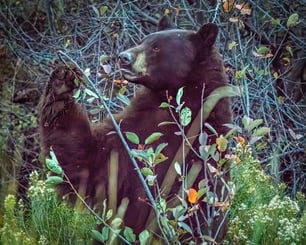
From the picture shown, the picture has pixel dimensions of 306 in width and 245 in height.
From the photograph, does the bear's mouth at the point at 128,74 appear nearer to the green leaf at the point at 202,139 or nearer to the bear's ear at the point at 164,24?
the bear's ear at the point at 164,24

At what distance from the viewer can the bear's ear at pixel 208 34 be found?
445 centimetres

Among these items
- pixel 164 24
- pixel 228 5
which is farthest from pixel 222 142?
pixel 228 5

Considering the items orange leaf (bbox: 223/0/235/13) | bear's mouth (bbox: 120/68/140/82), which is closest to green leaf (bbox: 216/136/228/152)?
bear's mouth (bbox: 120/68/140/82)

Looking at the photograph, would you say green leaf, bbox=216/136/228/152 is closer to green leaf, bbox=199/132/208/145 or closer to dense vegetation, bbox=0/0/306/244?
green leaf, bbox=199/132/208/145

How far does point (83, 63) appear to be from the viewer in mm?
6582

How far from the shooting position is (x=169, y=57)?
14.6 ft

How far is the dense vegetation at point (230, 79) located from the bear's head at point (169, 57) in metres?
0.19

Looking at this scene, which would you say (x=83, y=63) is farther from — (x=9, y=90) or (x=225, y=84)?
(x=225, y=84)

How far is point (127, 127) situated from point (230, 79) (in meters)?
2.35

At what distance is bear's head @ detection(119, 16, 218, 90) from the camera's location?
430cm

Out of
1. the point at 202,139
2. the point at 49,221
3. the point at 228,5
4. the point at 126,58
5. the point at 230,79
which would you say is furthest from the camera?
the point at 230,79

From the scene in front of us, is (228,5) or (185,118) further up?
(185,118)

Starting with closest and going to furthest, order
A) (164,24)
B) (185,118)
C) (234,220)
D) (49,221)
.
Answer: (185,118) → (234,220) → (49,221) → (164,24)

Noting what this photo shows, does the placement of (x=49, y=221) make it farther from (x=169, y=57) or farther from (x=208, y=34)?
(x=208, y=34)
